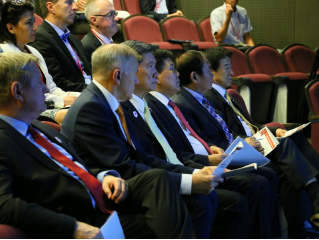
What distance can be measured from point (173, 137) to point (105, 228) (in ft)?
3.79

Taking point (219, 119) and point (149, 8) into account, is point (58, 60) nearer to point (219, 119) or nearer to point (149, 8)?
point (219, 119)

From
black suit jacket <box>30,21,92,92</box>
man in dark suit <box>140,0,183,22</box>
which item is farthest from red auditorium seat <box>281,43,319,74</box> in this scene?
black suit jacket <box>30,21,92,92</box>

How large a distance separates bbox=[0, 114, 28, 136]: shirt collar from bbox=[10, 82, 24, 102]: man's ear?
0.21 ft

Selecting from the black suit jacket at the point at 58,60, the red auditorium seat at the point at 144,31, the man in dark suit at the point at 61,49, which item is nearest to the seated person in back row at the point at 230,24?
the red auditorium seat at the point at 144,31

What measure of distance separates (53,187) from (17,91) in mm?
309

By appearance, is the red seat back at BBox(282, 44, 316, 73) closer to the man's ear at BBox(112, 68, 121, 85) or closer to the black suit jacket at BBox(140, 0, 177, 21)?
the black suit jacket at BBox(140, 0, 177, 21)

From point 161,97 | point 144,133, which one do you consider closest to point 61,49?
point 161,97

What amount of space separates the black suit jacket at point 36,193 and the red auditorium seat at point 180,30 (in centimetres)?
370

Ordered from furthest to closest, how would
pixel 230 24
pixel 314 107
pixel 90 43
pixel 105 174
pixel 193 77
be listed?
pixel 230 24
pixel 314 107
pixel 90 43
pixel 193 77
pixel 105 174

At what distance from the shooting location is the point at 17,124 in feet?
Result: 5.26

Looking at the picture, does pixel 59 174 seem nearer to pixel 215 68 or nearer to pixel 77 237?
pixel 77 237

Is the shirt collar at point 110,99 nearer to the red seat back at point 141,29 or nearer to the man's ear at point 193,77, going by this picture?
the man's ear at point 193,77

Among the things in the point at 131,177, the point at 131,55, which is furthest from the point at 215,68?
the point at 131,177

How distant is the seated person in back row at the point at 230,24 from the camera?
601 centimetres
